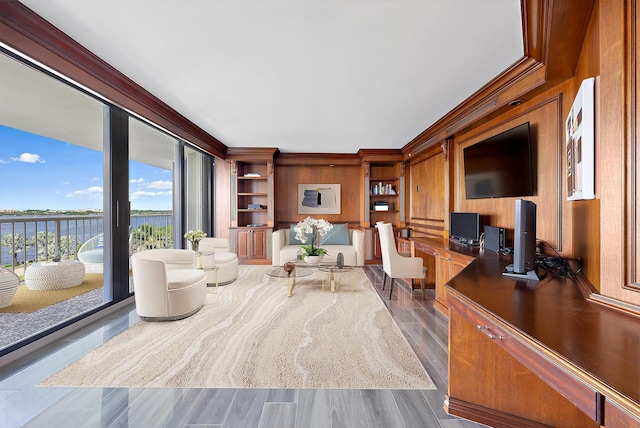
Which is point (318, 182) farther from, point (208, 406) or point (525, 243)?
point (208, 406)

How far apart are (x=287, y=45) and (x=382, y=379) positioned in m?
2.56

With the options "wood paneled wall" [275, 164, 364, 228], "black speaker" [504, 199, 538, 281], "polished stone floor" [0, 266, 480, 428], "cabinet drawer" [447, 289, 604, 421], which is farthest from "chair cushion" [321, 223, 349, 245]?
"cabinet drawer" [447, 289, 604, 421]

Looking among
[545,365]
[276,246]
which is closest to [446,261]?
[545,365]

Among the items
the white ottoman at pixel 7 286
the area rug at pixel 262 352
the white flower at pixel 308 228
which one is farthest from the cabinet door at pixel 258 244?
the white ottoman at pixel 7 286

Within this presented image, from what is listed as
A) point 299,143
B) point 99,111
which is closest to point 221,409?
point 99,111

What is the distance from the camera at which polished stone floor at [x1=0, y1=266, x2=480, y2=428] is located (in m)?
1.50

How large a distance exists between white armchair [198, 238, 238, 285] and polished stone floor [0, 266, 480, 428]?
2.02 meters

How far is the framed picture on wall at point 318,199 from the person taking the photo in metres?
6.23

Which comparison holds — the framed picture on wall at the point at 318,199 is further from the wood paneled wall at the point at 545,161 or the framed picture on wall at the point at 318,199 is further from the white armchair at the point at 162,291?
the wood paneled wall at the point at 545,161

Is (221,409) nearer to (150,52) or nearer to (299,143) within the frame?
(150,52)

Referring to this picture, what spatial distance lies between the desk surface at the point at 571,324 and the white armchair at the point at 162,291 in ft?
8.57

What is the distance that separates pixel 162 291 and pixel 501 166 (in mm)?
3771

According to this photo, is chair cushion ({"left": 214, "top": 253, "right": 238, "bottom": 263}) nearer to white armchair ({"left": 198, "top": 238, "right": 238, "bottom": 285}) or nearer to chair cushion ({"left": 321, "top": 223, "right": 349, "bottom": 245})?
white armchair ({"left": 198, "top": 238, "right": 238, "bottom": 285})

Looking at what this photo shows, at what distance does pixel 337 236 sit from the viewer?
5.85 metres
